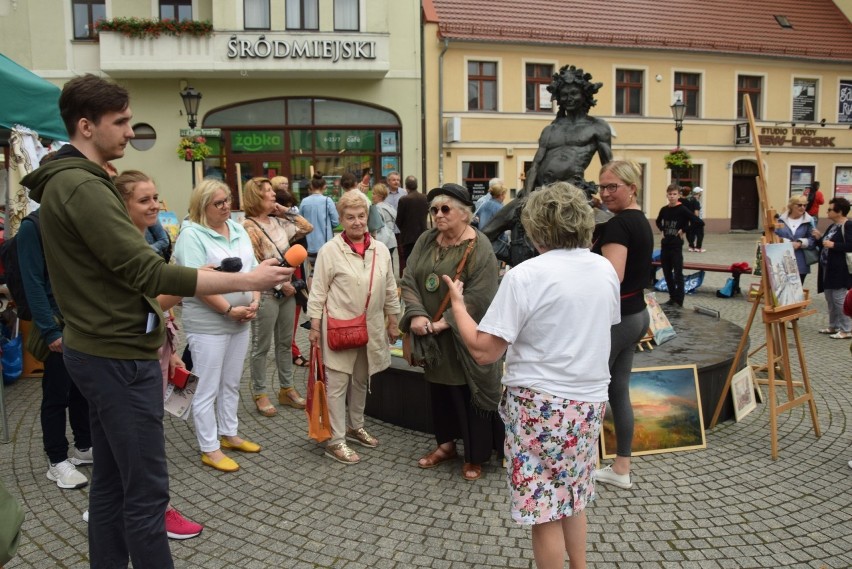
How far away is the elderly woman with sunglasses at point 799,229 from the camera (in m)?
8.22

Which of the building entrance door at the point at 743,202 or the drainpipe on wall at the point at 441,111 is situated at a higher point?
the drainpipe on wall at the point at 441,111

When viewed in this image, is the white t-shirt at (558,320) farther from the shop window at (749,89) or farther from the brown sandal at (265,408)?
the shop window at (749,89)

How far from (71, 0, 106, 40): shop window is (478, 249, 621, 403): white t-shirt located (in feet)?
65.7

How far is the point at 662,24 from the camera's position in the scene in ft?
79.3

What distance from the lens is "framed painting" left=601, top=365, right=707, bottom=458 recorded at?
4.38m

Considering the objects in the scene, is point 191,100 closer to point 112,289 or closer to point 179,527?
point 179,527

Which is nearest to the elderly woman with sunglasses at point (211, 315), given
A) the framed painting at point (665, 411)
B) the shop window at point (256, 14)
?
the framed painting at point (665, 411)

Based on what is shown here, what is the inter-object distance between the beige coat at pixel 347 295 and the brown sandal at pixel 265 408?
125 centimetres

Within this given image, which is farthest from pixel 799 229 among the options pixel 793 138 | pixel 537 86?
pixel 793 138

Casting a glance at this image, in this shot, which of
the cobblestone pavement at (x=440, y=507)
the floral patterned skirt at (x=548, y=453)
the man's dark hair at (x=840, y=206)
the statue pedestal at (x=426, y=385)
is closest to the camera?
the floral patterned skirt at (x=548, y=453)

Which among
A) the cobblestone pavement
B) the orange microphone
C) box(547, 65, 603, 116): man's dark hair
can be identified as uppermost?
box(547, 65, 603, 116): man's dark hair

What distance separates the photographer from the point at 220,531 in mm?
3379

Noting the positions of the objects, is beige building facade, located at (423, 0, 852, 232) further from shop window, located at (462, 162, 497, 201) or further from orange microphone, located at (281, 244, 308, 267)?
orange microphone, located at (281, 244, 308, 267)

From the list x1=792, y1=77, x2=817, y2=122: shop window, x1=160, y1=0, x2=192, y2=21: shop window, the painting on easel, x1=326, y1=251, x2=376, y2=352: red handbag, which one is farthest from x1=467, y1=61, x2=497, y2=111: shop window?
x1=326, y1=251, x2=376, y2=352: red handbag
